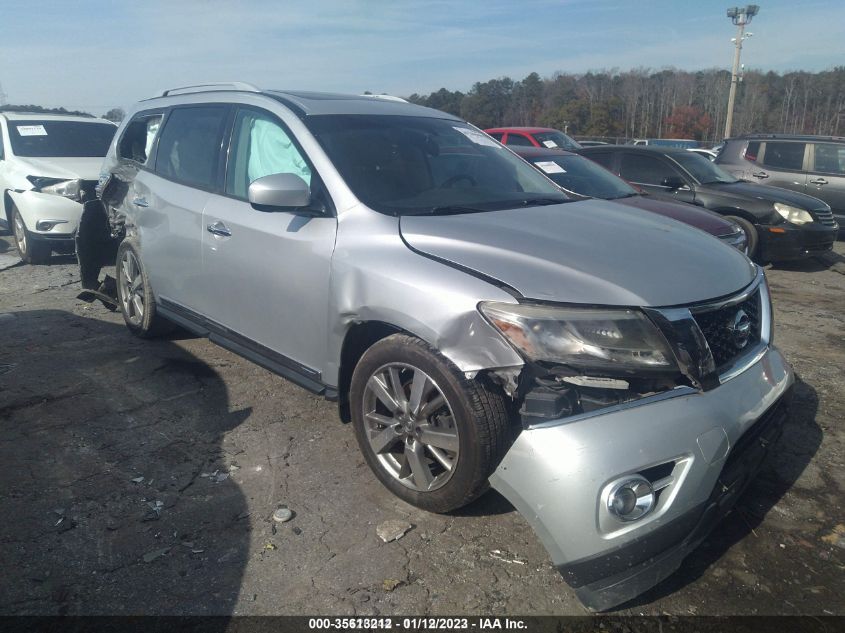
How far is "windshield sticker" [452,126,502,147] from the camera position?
4220 mm

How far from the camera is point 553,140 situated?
41.7 ft

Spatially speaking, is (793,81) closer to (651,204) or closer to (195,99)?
(651,204)

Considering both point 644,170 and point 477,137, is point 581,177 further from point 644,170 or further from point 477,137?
point 477,137

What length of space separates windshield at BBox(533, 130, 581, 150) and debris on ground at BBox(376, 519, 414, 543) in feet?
34.3

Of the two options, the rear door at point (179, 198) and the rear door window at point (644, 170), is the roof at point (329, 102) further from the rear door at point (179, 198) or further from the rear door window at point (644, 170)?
the rear door window at point (644, 170)

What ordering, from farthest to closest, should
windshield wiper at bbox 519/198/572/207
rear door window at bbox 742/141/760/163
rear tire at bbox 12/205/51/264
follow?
rear door window at bbox 742/141/760/163 < rear tire at bbox 12/205/51/264 < windshield wiper at bbox 519/198/572/207

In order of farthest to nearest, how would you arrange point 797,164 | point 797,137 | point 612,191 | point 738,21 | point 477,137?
point 738,21, point 797,137, point 797,164, point 612,191, point 477,137

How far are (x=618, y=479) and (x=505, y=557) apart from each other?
760mm

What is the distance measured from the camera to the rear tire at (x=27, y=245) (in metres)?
8.12

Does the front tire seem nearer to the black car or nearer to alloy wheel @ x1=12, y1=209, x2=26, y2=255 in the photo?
the black car

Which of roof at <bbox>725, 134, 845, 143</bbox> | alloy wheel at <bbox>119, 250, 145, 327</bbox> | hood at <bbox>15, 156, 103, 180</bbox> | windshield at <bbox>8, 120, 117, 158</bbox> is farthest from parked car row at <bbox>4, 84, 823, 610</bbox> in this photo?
roof at <bbox>725, 134, 845, 143</bbox>

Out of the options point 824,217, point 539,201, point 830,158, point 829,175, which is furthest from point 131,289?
point 830,158

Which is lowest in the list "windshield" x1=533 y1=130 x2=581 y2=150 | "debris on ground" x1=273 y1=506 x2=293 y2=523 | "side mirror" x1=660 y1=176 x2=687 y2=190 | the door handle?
"debris on ground" x1=273 y1=506 x2=293 y2=523

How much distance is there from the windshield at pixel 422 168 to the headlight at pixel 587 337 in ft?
3.32
